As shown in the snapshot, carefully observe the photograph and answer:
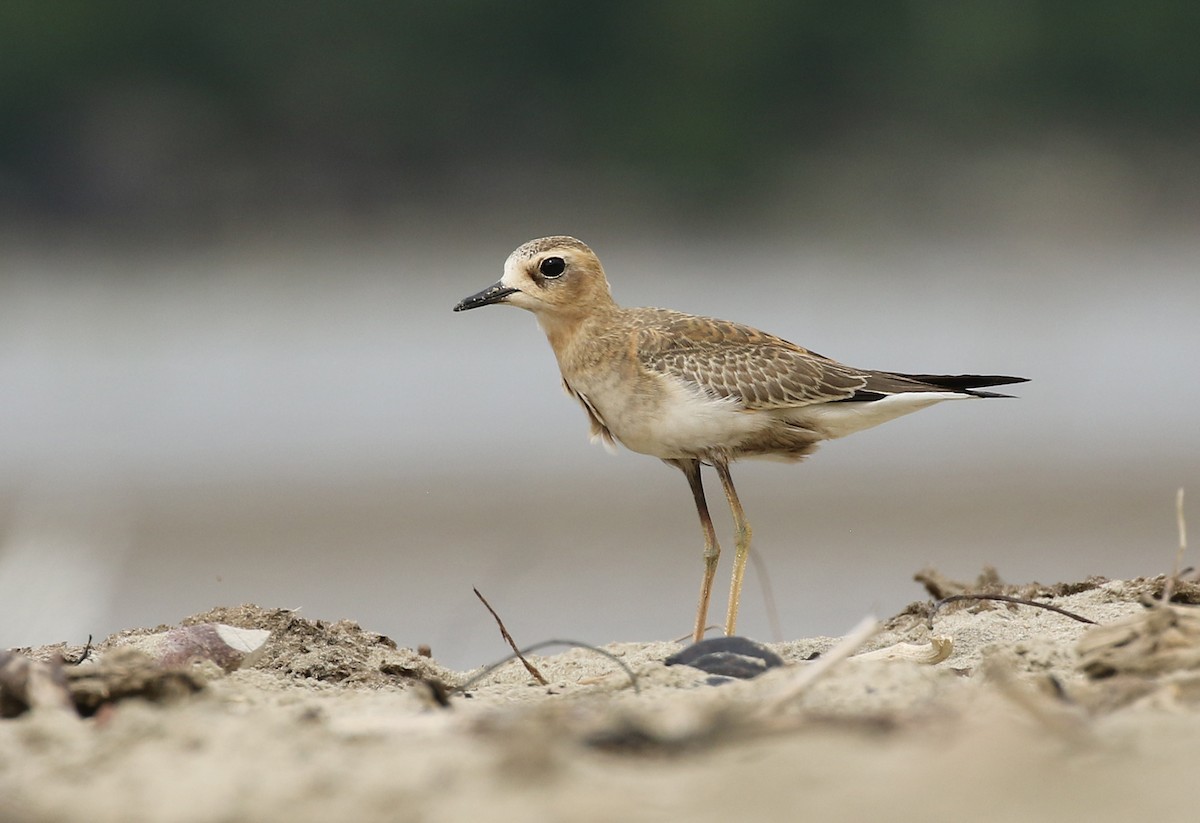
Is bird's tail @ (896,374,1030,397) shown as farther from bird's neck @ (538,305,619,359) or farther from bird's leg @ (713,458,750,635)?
bird's neck @ (538,305,619,359)

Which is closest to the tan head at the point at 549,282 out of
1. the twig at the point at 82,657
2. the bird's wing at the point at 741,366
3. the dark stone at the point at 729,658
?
the bird's wing at the point at 741,366

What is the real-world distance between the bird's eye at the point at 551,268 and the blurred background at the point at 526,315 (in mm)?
2685

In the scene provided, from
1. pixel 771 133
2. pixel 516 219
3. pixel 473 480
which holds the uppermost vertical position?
pixel 771 133

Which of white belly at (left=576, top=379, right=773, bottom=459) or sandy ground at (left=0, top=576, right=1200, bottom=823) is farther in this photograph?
white belly at (left=576, top=379, right=773, bottom=459)

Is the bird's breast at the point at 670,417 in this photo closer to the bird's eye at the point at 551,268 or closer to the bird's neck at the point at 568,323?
the bird's neck at the point at 568,323

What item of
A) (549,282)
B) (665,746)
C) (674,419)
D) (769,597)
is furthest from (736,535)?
(665,746)

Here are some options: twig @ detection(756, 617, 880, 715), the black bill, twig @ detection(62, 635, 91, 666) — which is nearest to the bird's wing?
the black bill

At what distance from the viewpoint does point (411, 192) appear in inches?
1053

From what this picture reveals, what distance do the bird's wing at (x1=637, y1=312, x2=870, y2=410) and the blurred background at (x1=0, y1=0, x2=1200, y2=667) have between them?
272 centimetres

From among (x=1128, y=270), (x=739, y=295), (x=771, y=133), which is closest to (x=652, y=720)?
(x=739, y=295)

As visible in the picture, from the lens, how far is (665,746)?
10.1ft

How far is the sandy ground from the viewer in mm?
2699

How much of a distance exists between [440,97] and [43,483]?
14116 mm

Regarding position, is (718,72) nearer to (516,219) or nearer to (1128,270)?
(516,219)
